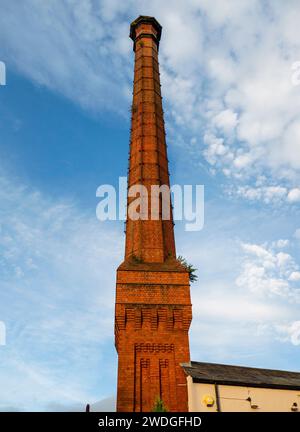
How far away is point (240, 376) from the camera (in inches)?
576

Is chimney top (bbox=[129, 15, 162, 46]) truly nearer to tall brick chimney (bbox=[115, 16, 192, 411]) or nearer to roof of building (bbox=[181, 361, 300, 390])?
tall brick chimney (bbox=[115, 16, 192, 411])

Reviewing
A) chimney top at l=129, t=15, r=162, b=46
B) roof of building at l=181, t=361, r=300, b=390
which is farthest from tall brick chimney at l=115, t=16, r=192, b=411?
chimney top at l=129, t=15, r=162, b=46

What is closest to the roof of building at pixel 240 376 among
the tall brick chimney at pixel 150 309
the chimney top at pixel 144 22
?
the tall brick chimney at pixel 150 309

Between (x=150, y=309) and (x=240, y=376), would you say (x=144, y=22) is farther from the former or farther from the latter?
(x=240, y=376)

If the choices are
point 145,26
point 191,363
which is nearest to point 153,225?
point 191,363

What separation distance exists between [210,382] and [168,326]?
100 inches

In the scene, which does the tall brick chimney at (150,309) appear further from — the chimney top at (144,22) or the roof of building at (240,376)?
the chimney top at (144,22)

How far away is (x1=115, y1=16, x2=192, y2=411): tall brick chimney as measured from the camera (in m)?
13.7

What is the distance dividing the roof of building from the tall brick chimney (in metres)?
0.74

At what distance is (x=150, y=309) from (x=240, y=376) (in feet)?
13.8

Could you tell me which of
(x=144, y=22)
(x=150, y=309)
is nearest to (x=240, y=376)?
(x=150, y=309)

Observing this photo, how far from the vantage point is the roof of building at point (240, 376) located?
527 inches
